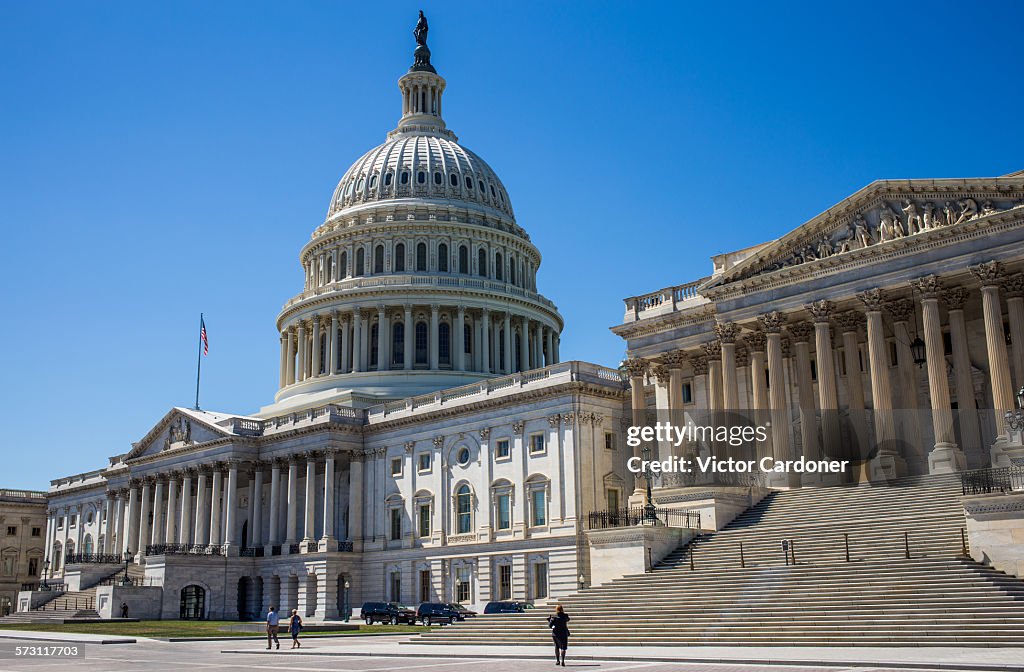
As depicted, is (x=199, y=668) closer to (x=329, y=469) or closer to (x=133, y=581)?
(x=329, y=469)

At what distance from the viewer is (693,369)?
198 ft

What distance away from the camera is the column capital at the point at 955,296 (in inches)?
1863

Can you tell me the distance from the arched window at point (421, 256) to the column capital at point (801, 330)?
55760 mm

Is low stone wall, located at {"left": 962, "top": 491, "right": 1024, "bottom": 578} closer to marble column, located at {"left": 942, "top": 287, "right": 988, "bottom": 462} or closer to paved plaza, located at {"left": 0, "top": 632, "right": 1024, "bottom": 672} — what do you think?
paved plaza, located at {"left": 0, "top": 632, "right": 1024, "bottom": 672}

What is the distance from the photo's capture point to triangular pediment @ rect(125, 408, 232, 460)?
9086 cm

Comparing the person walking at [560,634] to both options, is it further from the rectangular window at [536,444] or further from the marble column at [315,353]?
the marble column at [315,353]

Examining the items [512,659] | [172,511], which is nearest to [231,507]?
[172,511]

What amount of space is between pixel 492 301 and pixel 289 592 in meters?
33.8

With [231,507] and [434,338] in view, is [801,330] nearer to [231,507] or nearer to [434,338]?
[434,338]

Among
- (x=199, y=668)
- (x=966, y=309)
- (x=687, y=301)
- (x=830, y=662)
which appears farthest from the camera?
(x=687, y=301)

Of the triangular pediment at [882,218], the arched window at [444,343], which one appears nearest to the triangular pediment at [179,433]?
the arched window at [444,343]

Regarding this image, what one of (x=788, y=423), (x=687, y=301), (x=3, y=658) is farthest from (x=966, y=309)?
(x=3, y=658)

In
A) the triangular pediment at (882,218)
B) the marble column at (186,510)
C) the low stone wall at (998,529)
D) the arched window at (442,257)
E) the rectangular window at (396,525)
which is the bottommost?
the low stone wall at (998,529)

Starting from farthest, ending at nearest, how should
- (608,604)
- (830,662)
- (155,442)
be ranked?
(155,442) → (608,604) → (830,662)
